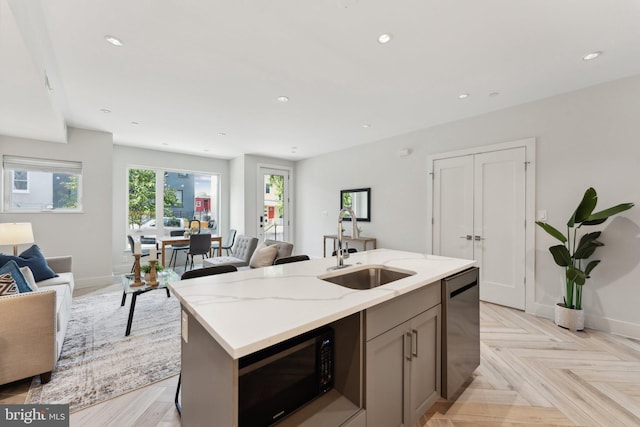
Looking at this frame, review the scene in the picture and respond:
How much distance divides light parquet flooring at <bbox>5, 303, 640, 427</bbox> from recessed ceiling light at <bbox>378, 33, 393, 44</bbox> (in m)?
2.69

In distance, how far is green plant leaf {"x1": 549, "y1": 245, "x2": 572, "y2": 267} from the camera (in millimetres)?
2863

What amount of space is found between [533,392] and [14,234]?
5476 millimetres

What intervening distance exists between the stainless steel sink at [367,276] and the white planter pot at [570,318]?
233cm

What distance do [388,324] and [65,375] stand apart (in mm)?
2526

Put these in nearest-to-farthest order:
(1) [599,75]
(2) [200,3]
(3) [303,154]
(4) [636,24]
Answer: (2) [200,3]
(4) [636,24]
(1) [599,75]
(3) [303,154]

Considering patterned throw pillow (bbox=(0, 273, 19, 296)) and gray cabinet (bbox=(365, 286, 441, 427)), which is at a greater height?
patterned throw pillow (bbox=(0, 273, 19, 296))

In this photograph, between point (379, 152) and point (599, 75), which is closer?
point (599, 75)

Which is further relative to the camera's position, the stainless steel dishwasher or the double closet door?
the double closet door

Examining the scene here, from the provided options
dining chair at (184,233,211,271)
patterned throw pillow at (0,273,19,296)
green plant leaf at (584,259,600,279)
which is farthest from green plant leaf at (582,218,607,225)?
dining chair at (184,233,211,271)

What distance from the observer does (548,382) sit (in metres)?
2.07

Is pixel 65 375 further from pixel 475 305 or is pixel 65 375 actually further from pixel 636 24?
pixel 636 24

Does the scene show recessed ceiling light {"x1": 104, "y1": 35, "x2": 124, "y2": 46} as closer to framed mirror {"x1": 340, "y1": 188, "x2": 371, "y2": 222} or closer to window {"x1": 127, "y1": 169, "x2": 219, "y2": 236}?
framed mirror {"x1": 340, "y1": 188, "x2": 371, "y2": 222}

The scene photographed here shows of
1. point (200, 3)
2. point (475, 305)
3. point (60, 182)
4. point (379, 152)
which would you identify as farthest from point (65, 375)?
point (379, 152)

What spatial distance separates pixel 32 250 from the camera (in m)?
3.16
